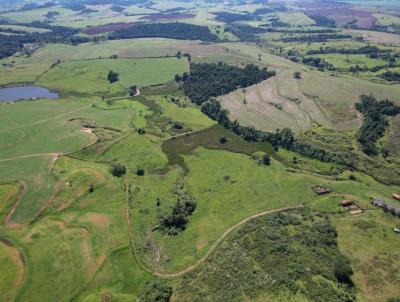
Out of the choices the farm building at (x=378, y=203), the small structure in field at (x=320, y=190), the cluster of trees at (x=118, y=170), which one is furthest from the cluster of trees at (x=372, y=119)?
the cluster of trees at (x=118, y=170)

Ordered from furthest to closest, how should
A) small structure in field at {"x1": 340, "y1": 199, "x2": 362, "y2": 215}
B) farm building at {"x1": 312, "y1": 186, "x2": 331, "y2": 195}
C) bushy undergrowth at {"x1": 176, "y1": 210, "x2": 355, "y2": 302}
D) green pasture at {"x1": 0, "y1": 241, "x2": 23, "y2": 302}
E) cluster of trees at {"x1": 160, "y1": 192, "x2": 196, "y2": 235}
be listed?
farm building at {"x1": 312, "y1": 186, "x2": 331, "y2": 195} < small structure in field at {"x1": 340, "y1": 199, "x2": 362, "y2": 215} < cluster of trees at {"x1": 160, "y1": 192, "x2": 196, "y2": 235} < green pasture at {"x1": 0, "y1": 241, "x2": 23, "y2": 302} < bushy undergrowth at {"x1": 176, "y1": 210, "x2": 355, "y2": 302}

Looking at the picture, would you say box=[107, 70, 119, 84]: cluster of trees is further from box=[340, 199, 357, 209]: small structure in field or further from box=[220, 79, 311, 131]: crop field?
box=[340, 199, 357, 209]: small structure in field

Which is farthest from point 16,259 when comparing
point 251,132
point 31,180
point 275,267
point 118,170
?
point 251,132

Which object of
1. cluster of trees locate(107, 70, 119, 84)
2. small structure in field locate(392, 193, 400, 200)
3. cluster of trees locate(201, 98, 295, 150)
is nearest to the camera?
small structure in field locate(392, 193, 400, 200)

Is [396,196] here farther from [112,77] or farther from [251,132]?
[112,77]

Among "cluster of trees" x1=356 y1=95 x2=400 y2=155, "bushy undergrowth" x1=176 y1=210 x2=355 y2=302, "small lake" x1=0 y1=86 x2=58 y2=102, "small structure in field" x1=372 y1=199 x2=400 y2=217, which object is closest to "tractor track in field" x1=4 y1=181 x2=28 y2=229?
"bushy undergrowth" x1=176 y1=210 x2=355 y2=302

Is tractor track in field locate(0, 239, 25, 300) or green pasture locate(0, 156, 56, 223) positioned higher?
tractor track in field locate(0, 239, 25, 300)
